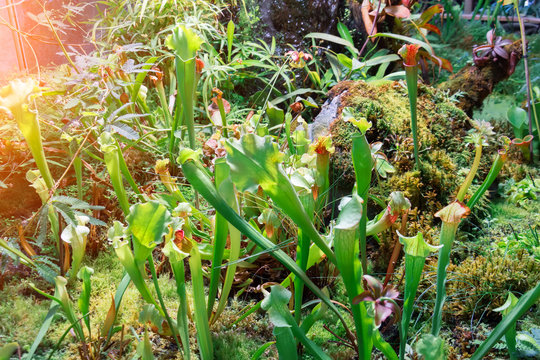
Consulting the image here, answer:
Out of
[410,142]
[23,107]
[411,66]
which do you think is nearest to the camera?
[23,107]

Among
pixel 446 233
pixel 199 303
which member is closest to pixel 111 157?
Answer: pixel 199 303

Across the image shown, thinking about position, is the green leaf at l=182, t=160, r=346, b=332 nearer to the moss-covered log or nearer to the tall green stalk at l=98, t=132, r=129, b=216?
the tall green stalk at l=98, t=132, r=129, b=216

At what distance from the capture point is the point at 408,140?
5.87ft

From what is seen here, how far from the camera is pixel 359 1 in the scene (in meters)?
3.13

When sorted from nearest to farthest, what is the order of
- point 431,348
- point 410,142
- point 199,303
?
point 431,348 → point 199,303 → point 410,142

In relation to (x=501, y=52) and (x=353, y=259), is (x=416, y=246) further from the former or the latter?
(x=501, y=52)

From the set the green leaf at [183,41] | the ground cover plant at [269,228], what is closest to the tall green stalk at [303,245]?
the ground cover plant at [269,228]

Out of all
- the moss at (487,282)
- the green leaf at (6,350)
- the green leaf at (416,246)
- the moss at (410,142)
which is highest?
the green leaf at (416,246)

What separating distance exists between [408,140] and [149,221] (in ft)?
4.15

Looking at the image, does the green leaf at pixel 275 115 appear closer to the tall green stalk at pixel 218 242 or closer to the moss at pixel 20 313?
the tall green stalk at pixel 218 242

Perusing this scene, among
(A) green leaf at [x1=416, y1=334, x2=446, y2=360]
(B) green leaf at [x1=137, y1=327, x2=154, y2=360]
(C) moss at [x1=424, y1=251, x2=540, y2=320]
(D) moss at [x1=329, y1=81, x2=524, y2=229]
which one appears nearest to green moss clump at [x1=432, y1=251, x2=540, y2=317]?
(C) moss at [x1=424, y1=251, x2=540, y2=320]

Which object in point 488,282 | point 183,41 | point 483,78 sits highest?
point 183,41

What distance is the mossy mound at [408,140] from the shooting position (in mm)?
1721

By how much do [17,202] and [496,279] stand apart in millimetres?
1804
